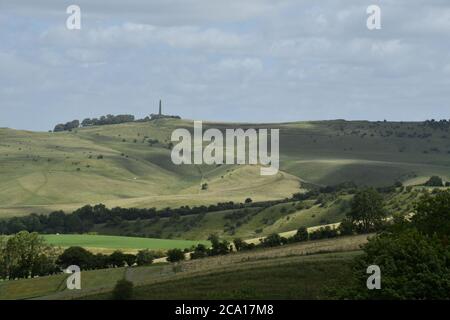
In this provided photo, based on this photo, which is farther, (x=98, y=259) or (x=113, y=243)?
(x=113, y=243)

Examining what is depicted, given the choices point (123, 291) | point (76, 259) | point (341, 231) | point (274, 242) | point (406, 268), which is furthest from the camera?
point (76, 259)

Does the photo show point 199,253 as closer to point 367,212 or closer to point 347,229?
point 347,229

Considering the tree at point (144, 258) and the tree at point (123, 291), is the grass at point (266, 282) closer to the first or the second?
the tree at point (123, 291)

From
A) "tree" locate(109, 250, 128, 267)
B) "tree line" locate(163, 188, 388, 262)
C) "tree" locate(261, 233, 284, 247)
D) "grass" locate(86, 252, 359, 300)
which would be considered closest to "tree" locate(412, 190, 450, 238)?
"grass" locate(86, 252, 359, 300)

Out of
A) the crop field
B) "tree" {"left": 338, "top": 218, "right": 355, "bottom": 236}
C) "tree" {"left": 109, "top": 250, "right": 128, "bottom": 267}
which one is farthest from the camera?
the crop field

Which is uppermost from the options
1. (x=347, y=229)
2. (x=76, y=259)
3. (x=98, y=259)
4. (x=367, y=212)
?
(x=367, y=212)

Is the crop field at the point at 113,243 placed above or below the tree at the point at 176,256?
below

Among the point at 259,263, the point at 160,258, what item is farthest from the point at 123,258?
the point at 259,263

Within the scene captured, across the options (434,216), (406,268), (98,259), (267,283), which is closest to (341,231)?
(98,259)

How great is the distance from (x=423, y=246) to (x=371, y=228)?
68.7m

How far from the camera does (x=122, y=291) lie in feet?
248

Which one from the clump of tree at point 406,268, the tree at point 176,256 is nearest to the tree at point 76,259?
the tree at point 176,256

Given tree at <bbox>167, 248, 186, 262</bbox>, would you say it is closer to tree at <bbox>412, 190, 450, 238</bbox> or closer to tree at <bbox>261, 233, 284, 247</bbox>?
tree at <bbox>261, 233, 284, 247</bbox>
